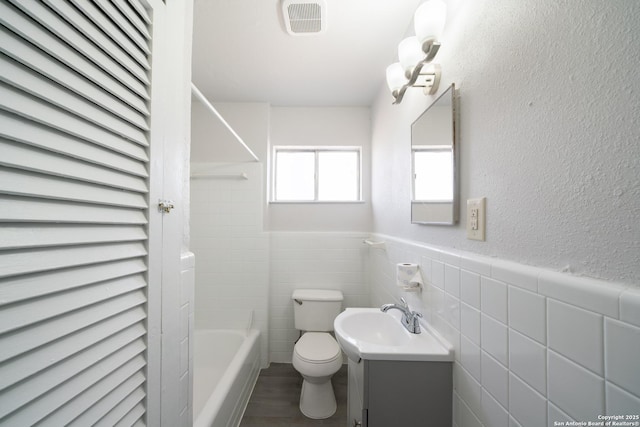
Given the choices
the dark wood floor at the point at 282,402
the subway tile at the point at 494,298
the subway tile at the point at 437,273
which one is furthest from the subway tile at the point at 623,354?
the dark wood floor at the point at 282,402

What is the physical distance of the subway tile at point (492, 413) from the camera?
→ 0.66 meters

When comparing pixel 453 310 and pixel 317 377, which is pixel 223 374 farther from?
pixel 453 310

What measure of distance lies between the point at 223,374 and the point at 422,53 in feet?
7.61

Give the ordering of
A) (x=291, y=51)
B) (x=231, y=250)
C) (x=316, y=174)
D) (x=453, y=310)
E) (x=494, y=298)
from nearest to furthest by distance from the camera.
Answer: (x=494, y=298) → (x=453, y=310) → (x=291, y=51) → (x=231, y=250) → (x=316, y=174)

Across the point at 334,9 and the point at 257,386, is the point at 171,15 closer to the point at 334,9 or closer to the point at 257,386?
the point at 334,9

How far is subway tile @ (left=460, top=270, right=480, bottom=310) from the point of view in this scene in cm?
76

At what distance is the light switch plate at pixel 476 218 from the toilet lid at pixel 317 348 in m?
1.26

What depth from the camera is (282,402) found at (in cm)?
170

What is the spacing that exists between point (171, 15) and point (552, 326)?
1.25 metres

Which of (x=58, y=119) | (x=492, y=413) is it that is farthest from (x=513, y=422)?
(x=58, y=119)

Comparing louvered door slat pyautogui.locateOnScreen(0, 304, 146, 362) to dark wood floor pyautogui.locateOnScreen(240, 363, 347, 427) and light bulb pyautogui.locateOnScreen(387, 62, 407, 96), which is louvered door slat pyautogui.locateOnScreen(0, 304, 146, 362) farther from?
dark wood floor pyautogui.locateOnScreen(240, 363, 347, 427)

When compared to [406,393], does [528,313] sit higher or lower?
higher

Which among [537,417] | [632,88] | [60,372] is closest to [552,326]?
[537,417]

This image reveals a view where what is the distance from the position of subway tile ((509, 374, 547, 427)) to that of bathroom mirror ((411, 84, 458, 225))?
1.66 feet
